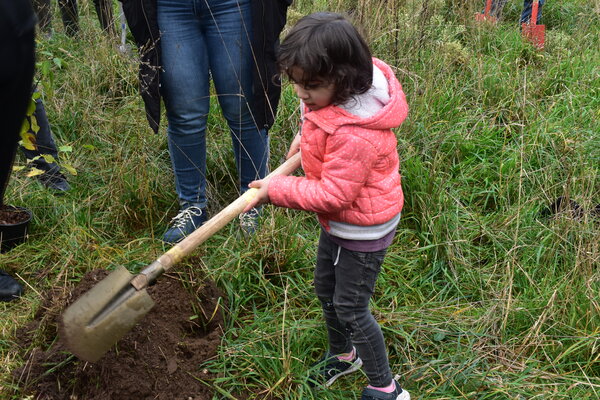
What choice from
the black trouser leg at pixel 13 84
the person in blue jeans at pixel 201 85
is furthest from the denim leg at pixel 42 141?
the black trouser leg at pixel 13 84

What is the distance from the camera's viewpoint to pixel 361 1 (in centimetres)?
399

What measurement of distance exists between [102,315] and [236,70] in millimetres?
1366

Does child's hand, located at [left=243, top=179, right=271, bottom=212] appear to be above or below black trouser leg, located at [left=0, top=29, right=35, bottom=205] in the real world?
below

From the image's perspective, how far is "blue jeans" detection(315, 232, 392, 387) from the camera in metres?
2.01

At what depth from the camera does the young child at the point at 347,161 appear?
5.73 ft

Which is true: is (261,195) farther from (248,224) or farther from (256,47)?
(256,47)

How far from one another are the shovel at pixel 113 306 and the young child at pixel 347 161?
9.9 inches

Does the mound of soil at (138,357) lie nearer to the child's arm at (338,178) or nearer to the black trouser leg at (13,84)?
the child's arm at (338,178)

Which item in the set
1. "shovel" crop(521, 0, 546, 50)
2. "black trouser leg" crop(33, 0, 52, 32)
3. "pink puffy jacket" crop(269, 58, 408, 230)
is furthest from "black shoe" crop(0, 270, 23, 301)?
"shovel" crop(521, 0, 546, 50)

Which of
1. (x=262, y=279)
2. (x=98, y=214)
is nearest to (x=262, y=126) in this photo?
(x=262, y=279)

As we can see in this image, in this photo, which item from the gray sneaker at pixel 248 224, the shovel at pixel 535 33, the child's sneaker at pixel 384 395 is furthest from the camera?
the shovel at pixel 535 33

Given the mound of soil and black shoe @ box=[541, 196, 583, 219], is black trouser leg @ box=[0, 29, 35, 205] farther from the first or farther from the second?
black shoe @ box=[541, 196, 583, 219]

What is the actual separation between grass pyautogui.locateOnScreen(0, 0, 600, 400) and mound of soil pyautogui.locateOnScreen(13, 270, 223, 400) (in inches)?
2.8

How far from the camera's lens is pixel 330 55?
173cm
